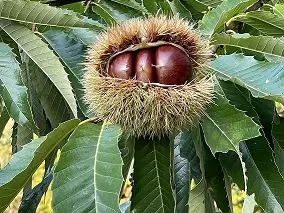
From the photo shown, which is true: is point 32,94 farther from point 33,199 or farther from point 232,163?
point 232,163

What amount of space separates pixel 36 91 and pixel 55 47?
0.12 metres

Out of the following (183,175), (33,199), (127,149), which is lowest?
(33,199)

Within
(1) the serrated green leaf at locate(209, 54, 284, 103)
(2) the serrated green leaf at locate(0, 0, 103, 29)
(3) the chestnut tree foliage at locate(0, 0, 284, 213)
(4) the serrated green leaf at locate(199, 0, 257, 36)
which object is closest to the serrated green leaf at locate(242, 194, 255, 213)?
(3) the chestnut tree foliage at locate(0, 0, 284, 213)

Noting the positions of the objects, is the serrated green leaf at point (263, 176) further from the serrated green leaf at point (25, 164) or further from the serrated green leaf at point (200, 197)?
the serrated green leaf at point (25, 164)

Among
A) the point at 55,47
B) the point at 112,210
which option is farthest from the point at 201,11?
the point at 112,210

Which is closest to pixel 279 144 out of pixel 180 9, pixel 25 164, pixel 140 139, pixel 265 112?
pixel 265 112

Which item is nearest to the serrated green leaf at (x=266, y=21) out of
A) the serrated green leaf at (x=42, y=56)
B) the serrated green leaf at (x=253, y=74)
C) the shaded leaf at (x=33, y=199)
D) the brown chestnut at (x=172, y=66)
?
the serrated green leaf at (x=253, y=74)

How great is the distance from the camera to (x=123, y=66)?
3.10ft

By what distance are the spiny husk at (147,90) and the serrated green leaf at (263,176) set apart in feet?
0.52

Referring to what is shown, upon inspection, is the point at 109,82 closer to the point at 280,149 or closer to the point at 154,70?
the point at 154,70

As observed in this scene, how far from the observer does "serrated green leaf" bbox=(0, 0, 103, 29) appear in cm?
114

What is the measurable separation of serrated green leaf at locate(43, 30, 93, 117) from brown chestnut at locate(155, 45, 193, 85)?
0.72 feet

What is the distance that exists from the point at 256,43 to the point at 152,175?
32cm

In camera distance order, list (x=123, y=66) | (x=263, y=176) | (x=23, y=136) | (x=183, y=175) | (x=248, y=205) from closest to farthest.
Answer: (x=248, y=205), (x=123, y=66), (x=263, y=176), (x=183, y=175), (x=23, y=136)
